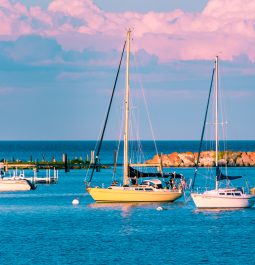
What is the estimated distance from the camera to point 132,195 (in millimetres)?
80438

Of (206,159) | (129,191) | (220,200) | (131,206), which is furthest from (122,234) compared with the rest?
(206,159)

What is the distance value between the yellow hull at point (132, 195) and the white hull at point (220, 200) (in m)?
5.23

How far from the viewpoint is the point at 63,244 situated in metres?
58.5

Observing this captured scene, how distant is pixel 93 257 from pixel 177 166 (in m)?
121

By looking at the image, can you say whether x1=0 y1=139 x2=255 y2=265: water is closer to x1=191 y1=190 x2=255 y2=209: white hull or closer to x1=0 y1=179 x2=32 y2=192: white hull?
x1=191 y1=190 x2=255 y2=209: white hull

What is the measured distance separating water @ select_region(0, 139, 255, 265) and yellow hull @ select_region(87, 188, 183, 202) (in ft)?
2.33

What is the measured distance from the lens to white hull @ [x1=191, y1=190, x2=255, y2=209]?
248ft

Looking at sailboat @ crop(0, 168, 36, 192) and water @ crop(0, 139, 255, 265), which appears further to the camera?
sailboat @ crop(0, 168, 36, 192)

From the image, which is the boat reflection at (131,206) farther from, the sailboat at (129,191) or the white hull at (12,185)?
the white hull at (12,185)

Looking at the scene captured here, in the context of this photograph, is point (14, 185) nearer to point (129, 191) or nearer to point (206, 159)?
point (129, 191)

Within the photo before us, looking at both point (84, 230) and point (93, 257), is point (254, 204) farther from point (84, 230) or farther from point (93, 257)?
point (93, 257)

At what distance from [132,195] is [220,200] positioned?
318 inches

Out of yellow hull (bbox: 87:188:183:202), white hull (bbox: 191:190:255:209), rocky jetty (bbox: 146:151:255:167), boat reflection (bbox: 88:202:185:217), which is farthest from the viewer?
rocky jetty (bbox: 146:151:255:167)

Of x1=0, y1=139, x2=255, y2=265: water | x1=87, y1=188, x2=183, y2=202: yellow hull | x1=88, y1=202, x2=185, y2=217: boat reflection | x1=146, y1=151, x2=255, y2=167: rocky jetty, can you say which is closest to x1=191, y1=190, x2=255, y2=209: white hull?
x1=0, y1=139, x2=255, y2=265: water
